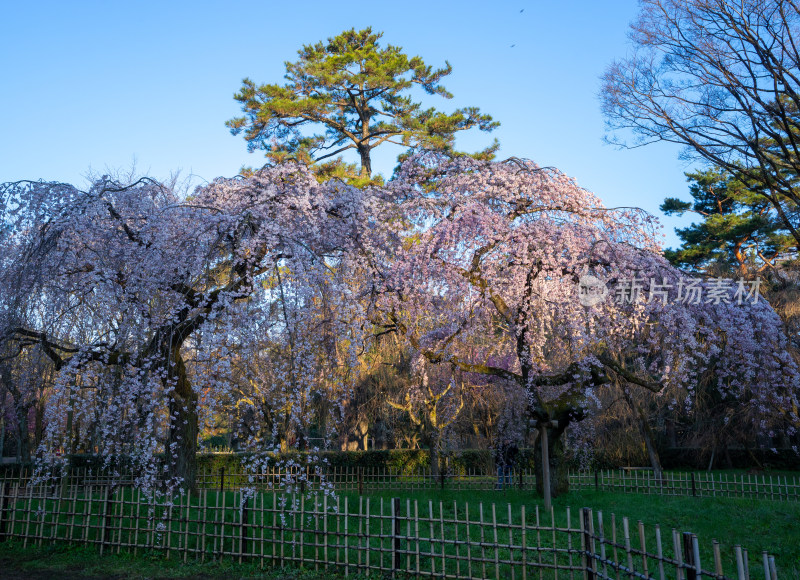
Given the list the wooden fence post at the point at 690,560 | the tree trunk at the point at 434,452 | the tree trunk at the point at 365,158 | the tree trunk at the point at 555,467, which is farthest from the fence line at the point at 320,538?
the tree trunk at the point at 365,158

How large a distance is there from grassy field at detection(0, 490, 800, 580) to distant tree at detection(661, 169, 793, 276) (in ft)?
54.7

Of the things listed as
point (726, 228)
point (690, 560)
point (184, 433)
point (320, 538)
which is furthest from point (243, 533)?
point (726, 228)

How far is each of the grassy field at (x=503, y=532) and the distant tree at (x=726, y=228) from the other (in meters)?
16.7

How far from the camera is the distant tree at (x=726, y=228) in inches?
1133

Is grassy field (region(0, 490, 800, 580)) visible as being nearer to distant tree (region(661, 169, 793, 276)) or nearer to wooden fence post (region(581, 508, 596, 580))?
wooden fence post (region(581, 508, 596, 580))

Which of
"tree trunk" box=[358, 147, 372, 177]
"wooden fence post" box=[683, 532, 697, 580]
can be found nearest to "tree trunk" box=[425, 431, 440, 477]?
"tree trunk" box=[358, 147, 372, 177]

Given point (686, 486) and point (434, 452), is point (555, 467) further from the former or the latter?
point (434, 452)

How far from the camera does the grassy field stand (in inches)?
346

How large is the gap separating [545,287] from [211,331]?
22.2ft

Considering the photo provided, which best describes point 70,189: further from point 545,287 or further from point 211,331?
point 545,287

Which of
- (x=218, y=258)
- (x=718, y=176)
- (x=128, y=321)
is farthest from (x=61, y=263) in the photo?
(x=718, y=176)

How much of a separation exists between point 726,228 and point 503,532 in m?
24.7

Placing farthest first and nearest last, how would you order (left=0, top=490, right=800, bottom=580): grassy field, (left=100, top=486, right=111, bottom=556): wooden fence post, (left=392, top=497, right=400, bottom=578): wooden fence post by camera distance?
(left=100, top=486, right=111, bottom=556): wooden fence post < (left=0, top=490, right=800, bottom=580): grassy field < (left=392, top=497, right=400, bottom=578): wooden fence post

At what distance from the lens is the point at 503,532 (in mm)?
11234
